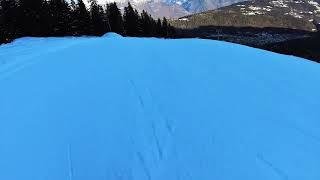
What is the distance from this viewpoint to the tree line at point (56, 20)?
71.8 meters

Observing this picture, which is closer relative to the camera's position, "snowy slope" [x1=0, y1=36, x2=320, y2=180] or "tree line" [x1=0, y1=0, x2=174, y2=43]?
"snowy slope" [x1=0, y1=36, x2=320, y2=180]

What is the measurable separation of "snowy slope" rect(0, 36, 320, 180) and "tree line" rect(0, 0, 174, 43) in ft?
163

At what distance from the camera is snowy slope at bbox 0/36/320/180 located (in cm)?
1390

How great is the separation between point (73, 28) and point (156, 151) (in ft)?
220

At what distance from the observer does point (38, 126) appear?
16.0 m

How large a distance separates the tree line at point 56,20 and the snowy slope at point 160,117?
49795mm

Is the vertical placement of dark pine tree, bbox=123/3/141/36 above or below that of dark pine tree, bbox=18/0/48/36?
below

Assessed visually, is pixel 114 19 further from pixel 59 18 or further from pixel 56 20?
pixel 56 20

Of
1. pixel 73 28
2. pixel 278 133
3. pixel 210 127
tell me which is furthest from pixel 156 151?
pixel 73 28

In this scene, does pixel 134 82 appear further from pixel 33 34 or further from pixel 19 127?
pixel 33 34

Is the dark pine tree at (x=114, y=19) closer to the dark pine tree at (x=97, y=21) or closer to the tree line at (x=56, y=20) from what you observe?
the tree line at (x=56, y=20)

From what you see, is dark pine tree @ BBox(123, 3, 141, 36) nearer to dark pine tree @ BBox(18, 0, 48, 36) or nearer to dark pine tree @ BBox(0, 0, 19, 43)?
dark pine tree @ BBox(18, 0, 48, 36)

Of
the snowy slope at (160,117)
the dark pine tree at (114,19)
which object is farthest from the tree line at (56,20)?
the snowy slope at (160,117)

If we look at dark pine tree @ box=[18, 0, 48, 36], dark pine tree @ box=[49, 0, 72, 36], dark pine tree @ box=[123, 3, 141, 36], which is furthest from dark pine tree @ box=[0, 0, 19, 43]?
dark pine tree @ box=[123, 3, 141, 36]
